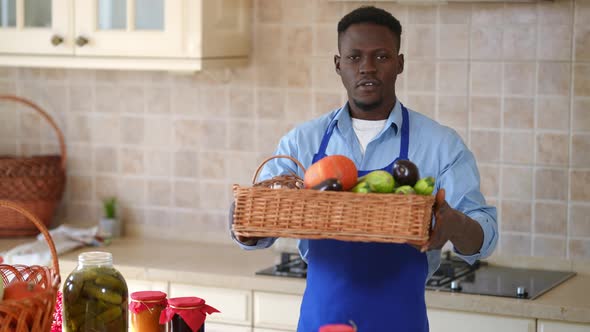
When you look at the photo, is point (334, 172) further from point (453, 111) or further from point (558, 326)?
point (453, 111)

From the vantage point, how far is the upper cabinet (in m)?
3.32

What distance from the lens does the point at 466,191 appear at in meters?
2.22

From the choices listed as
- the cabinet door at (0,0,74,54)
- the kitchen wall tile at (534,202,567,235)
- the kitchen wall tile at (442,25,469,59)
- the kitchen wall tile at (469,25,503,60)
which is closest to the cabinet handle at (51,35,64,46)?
the cabinet door at (0,0,74,54)

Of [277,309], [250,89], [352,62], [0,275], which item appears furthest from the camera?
[250,89]

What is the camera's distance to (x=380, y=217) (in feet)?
6.06

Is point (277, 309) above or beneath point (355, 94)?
beneath

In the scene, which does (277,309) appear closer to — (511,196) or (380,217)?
(511,196)

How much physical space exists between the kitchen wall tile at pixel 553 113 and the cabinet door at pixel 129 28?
119 centimetres

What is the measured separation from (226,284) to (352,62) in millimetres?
1141

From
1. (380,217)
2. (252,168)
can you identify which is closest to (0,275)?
(380,217)

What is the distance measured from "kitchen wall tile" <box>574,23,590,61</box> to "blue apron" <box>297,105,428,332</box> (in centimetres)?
119

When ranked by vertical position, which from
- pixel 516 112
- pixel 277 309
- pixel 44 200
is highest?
pixel 516 112

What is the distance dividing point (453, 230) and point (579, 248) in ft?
4.62

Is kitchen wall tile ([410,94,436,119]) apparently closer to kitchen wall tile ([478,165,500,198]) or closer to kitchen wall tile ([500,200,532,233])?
kitchen wall tile ([478,165,500,198])
